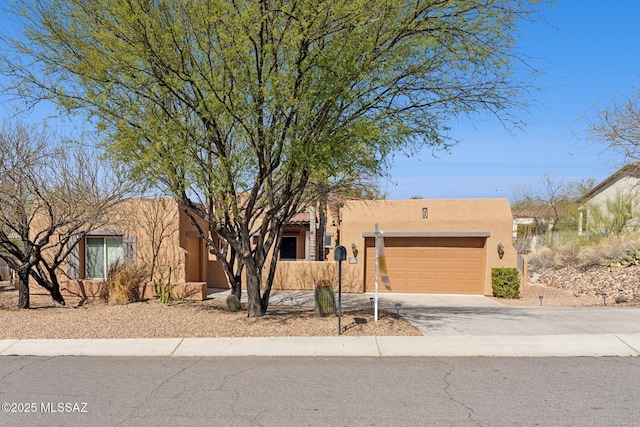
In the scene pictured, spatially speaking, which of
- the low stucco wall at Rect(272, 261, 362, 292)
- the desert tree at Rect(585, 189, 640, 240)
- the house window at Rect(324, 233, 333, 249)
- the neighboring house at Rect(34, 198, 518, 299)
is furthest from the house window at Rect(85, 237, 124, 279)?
the desert tree at Rect(585, 189, 640, 240)

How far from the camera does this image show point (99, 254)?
17.0m

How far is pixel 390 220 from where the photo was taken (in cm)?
1878

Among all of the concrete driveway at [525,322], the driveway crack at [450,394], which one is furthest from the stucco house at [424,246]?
the driveway crack at [450,394]

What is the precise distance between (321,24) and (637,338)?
774cm

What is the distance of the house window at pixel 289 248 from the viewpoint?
27.4 meters

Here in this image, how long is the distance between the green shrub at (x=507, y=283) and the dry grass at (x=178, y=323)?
7790 mm

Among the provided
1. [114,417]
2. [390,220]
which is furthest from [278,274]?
[114,417]

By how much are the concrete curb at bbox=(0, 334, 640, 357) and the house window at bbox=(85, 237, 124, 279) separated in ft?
27.2

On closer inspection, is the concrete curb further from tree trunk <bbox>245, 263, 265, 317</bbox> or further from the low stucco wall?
the low stucco wall

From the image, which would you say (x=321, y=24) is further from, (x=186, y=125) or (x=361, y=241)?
(x=361, y=241)

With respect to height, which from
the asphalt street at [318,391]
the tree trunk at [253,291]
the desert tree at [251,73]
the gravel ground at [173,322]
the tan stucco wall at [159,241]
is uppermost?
the desert tree at [251,73]

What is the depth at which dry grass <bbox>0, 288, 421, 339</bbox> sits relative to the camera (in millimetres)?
9156

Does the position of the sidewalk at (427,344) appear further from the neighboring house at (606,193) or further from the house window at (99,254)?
the neighboring house at (606,193)

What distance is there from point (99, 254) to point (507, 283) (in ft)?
47.8
